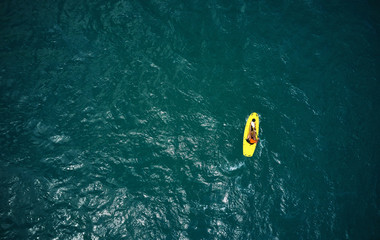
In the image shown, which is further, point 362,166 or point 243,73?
point 243,73

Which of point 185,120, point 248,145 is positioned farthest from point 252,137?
point 185,120

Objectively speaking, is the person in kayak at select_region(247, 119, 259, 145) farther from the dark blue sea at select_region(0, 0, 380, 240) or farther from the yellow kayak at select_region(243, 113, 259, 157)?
the dark blue sea at select_region(0, 0, 380, 240)

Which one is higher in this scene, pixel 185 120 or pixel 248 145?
pixel 185 120

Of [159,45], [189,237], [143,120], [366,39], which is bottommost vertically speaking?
[189,237]

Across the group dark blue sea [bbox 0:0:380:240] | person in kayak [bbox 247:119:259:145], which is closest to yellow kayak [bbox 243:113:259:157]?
person in kayak [bbox 247:119:259:145]

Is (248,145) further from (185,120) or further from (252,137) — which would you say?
(185,120)

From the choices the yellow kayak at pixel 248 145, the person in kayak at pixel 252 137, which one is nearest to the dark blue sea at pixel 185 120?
the yellow kayak at pixel 248 145

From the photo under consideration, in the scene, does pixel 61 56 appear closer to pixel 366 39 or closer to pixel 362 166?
pixel 362 166

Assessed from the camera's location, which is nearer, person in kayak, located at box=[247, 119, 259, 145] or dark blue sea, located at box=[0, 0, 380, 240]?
dark blue sea, located at box=[0, 0, 380, 240]

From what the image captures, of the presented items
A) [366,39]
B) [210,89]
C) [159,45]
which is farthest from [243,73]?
[366,39]
